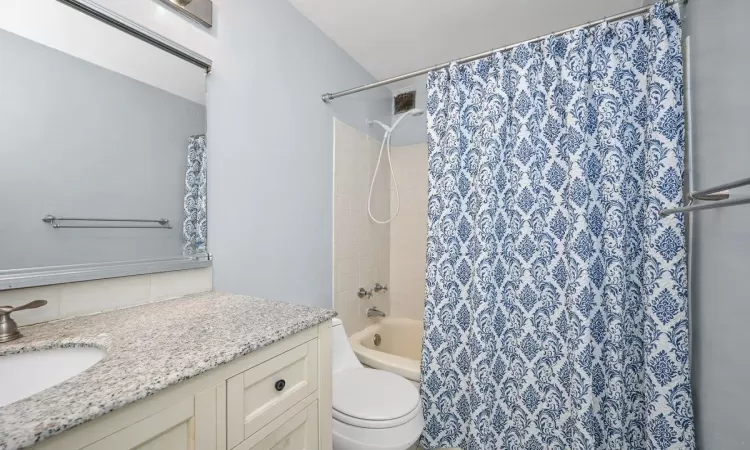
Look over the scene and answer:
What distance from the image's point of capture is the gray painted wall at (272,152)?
133 cm

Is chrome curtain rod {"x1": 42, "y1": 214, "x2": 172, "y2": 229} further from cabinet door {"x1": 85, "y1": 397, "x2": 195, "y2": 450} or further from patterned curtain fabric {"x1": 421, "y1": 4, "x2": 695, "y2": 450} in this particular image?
patterned curtain fabric {"x1": 421, "y1": 4, "x2": 695, "y2": 450}

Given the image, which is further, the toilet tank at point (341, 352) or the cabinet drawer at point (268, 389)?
the toilet tank at point (341, 352)

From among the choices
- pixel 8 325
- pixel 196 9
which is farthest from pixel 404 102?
pixel 8 325

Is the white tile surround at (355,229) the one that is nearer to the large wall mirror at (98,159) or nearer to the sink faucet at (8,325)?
the large wall mirror at (98,159)

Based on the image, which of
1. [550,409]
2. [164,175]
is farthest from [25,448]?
[550,409]

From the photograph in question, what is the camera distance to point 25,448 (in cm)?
41

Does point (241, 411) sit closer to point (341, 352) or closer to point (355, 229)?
point (341, 352)

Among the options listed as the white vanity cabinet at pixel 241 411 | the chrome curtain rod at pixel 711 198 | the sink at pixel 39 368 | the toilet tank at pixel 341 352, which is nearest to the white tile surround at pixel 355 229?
the toilet tank at pixel 341 352

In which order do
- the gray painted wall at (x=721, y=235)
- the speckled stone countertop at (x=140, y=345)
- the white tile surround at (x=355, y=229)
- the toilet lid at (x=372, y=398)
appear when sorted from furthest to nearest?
the white tile surround at (x=355, y=229) < the toilet lid at (x=372, y=398) < the gray painted wall at (x=721, y=235) < the speckled stone countertop at (x=140, y=345)

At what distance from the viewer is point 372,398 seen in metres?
1.34

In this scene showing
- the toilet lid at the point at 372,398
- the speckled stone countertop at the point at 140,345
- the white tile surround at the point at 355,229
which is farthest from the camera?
the white tile surround at the point at 355,229

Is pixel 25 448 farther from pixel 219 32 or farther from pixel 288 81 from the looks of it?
pixel 288 81

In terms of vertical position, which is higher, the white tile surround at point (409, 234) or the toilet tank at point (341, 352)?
the white tile surround at point (409, 234)

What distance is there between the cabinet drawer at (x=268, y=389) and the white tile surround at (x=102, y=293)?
1.94 feet
